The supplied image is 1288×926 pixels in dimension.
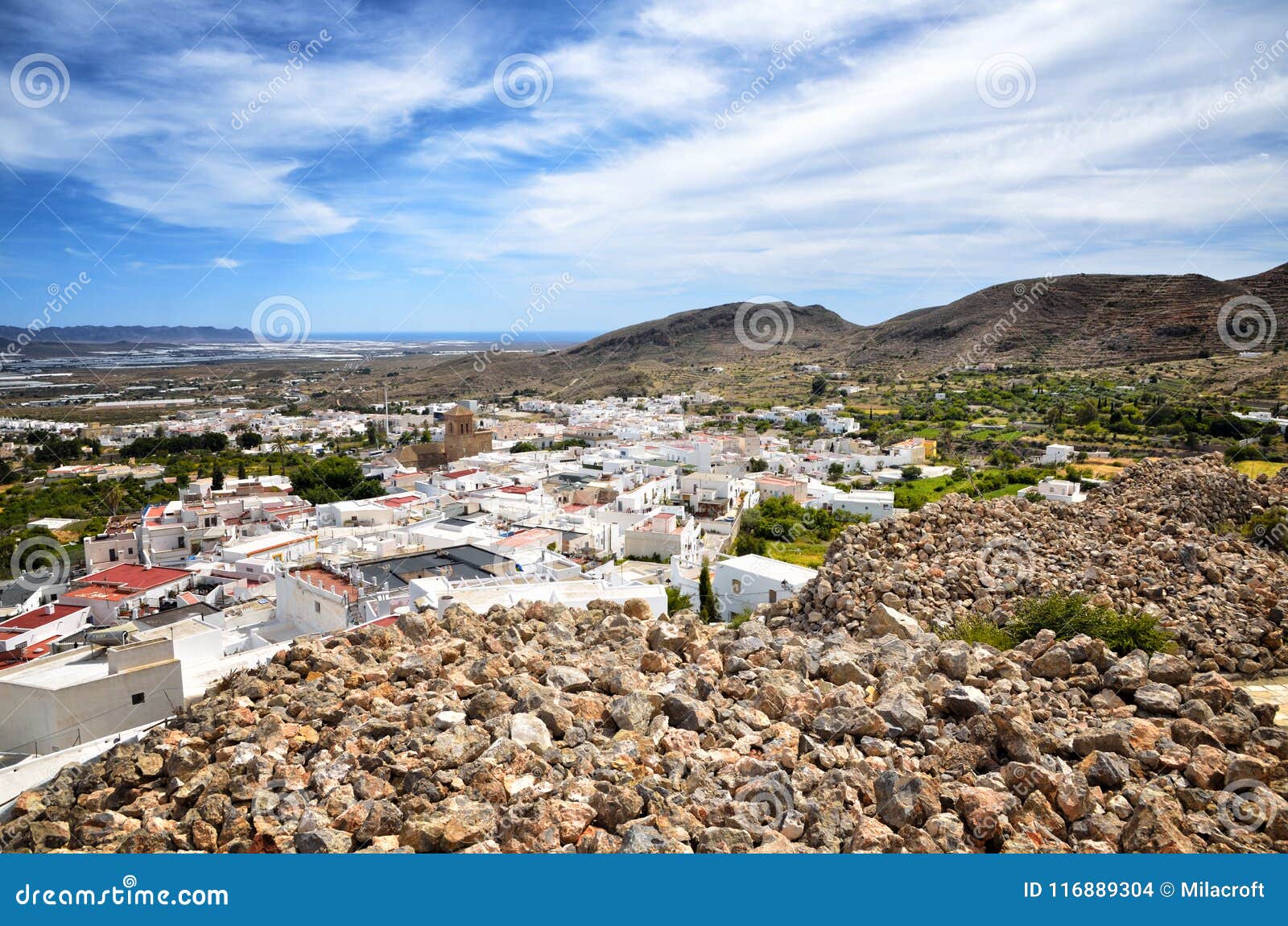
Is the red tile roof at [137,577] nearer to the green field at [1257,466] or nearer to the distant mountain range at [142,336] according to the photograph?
the green field at [1257,466]

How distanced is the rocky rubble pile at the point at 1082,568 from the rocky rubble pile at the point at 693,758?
1.11 m

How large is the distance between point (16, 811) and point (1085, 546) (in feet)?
22.9

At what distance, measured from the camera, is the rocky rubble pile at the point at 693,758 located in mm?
2469

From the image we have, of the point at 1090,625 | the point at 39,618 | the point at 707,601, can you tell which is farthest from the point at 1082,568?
the point at 39,618

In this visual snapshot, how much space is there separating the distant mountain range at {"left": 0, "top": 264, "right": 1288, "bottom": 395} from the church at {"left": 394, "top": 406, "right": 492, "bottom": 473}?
15.5 metres

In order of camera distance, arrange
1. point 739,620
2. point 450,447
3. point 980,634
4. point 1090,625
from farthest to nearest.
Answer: point 450,447
point 739,620
point 980,634
point 1090,625

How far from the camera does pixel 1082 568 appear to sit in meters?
5.74

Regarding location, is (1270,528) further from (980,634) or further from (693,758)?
(693,758)

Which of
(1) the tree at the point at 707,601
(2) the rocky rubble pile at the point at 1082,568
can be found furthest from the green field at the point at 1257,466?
(1) the tree at the point at 707,601

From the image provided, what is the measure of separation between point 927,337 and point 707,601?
59.7 metres

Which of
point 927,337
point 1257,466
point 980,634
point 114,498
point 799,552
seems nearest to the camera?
point 980,634

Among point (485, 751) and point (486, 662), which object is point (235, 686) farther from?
point (485, 751)

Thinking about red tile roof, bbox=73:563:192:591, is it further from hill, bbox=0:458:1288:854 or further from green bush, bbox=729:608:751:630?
hill, bbox=0:458:1288:854

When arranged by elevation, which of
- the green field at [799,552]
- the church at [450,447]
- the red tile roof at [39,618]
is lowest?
the green field at [799,552]
